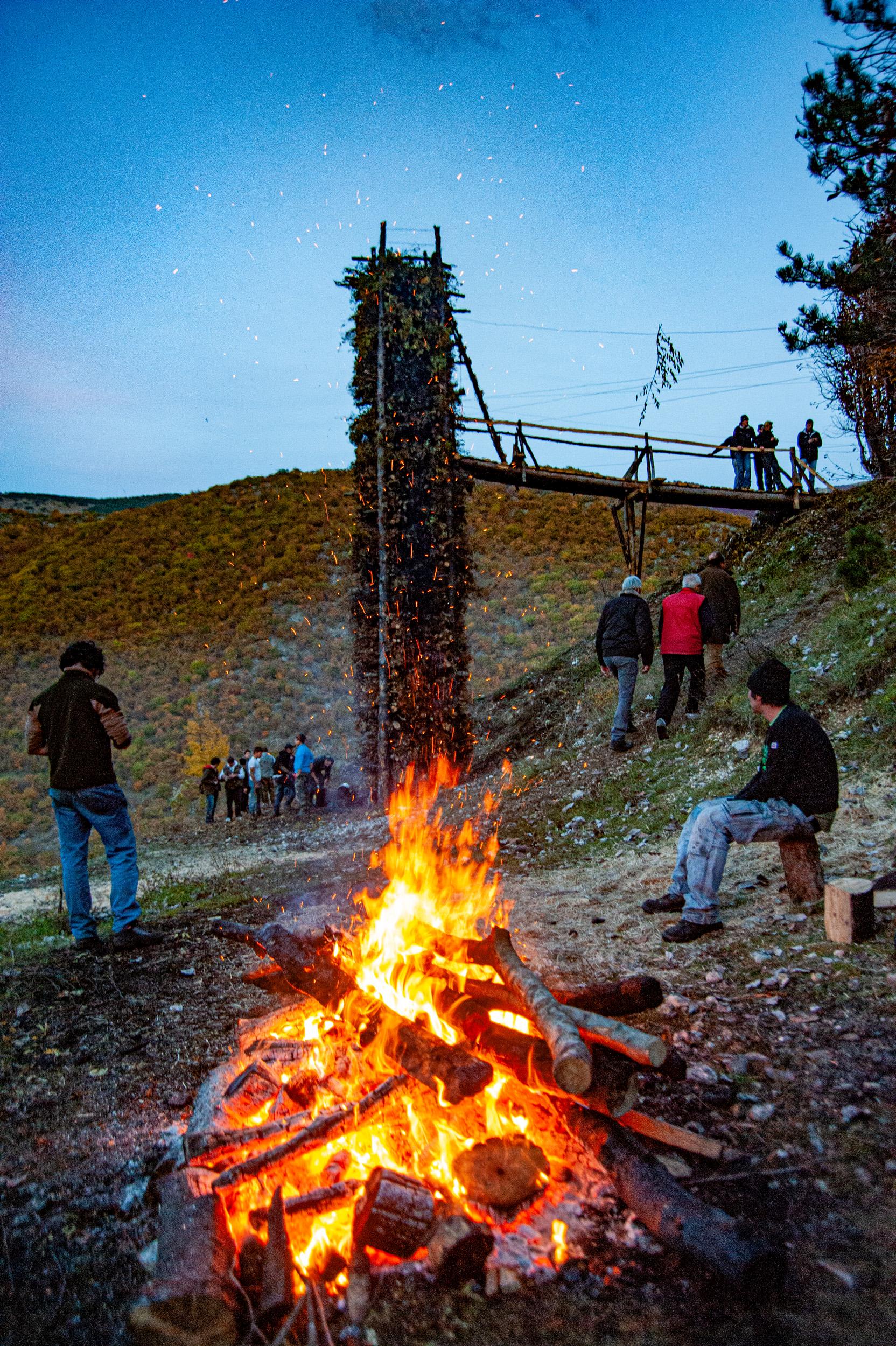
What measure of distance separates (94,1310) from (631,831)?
7.18m

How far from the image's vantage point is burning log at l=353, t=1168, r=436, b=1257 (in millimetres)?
2539

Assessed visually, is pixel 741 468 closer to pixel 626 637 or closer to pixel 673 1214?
pixel 626 637

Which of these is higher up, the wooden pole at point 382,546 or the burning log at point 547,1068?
the wooden pole at point 382,546

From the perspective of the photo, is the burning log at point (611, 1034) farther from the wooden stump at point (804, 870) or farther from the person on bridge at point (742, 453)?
the person on bridge at point (742, 453)

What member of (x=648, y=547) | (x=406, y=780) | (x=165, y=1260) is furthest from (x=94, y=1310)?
(x=648, y=547)

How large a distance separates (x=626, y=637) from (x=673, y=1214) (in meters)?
8.82

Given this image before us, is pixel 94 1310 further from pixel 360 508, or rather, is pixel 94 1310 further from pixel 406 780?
pixel 360 508

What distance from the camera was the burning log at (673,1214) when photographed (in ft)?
7.39

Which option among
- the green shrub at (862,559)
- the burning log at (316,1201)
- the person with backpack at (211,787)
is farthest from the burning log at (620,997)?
the person with backpack at (211,787)

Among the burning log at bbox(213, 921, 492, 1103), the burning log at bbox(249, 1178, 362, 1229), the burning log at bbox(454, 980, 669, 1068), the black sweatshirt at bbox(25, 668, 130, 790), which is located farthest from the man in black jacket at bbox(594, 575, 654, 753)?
A: the burning log at bbox(249, 1178, 362, 1229)

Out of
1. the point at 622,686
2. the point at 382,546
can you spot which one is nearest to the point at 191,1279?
the point at 622,686

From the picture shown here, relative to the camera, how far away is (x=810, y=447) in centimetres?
1717

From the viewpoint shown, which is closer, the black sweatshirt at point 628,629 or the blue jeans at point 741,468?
the black sweatshirt at point 628,629

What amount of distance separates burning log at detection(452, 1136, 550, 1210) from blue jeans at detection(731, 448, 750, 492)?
1694 cm
